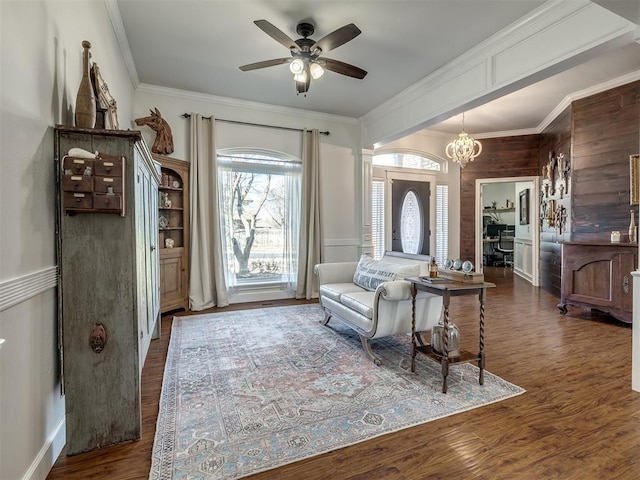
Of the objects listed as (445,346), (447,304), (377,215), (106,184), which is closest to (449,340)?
(445,346)

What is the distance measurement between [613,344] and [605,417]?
5.69 ft

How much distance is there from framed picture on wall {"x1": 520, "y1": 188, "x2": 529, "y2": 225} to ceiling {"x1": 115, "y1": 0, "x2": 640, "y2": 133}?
3.15m

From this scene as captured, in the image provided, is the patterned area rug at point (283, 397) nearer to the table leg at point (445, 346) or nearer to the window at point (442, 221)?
the table leg at point (445, 346)

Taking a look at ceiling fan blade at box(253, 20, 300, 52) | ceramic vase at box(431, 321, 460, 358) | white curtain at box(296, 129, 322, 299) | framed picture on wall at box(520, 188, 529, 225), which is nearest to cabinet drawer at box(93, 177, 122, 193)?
ceiling fan blade at box(253, 20, 300, 52)

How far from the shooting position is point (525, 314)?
4410 millimetres

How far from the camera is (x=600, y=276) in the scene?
13.3 ft

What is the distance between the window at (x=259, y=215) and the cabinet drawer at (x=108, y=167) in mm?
3079

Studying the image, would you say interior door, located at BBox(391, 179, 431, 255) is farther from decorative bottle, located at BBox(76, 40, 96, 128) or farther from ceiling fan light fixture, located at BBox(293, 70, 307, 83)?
decorative bottle, located at BBox(76, 40, 96, 128)

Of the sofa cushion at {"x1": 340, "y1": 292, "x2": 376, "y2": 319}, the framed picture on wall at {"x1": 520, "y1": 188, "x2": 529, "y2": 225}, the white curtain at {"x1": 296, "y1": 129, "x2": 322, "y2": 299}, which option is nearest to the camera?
the sofa cushion at {"x1": 340, "y1": 292, "x2": 376, "y2": 319}

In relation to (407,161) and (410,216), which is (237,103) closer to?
(407,161)

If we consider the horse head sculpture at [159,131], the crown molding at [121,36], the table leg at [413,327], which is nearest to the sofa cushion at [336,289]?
the table leg at [413,327]

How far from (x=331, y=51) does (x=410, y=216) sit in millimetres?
3763

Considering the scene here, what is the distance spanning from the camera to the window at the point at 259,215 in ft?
16.1

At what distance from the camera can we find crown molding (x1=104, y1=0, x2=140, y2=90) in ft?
9.00
